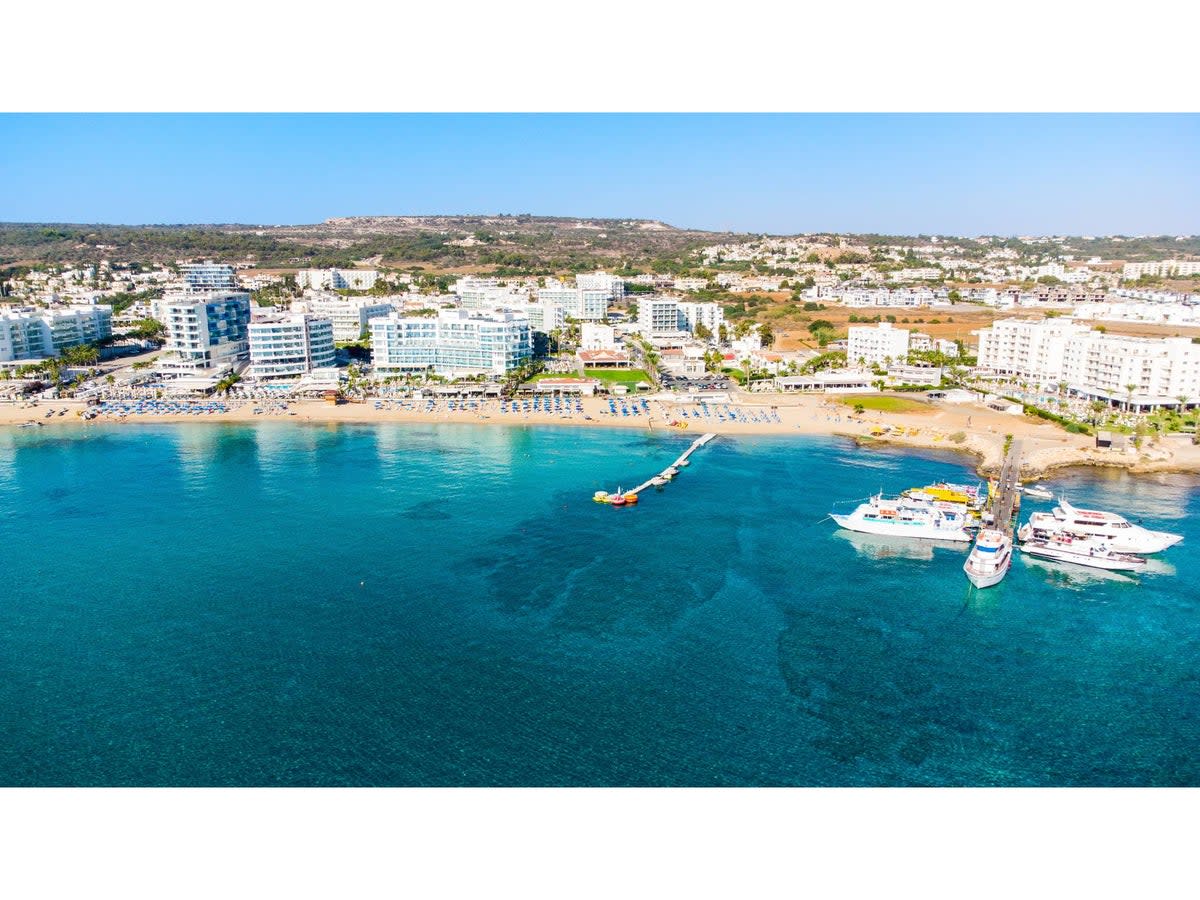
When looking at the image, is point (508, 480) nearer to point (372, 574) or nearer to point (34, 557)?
point (372, 574)

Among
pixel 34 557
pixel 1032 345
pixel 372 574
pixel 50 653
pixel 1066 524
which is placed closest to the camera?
pixel 50 653

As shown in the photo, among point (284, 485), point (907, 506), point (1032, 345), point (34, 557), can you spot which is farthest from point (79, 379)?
point (1032, 345)

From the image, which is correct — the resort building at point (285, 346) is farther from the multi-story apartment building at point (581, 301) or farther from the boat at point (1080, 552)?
the boat at point (1080, 552)

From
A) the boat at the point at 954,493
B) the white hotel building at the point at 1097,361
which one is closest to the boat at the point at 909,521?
the boat at the point at 954,493

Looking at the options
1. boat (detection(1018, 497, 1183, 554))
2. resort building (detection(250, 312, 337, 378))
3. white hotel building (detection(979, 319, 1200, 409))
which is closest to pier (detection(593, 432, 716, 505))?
boat (detection(1018, 497, 1183, 554))

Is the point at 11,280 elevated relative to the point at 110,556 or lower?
elevated

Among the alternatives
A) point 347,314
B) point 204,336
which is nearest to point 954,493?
point 204,336

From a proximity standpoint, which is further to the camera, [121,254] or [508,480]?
[121,254]

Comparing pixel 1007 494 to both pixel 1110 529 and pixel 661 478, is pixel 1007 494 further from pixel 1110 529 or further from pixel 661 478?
pixel 661 478
